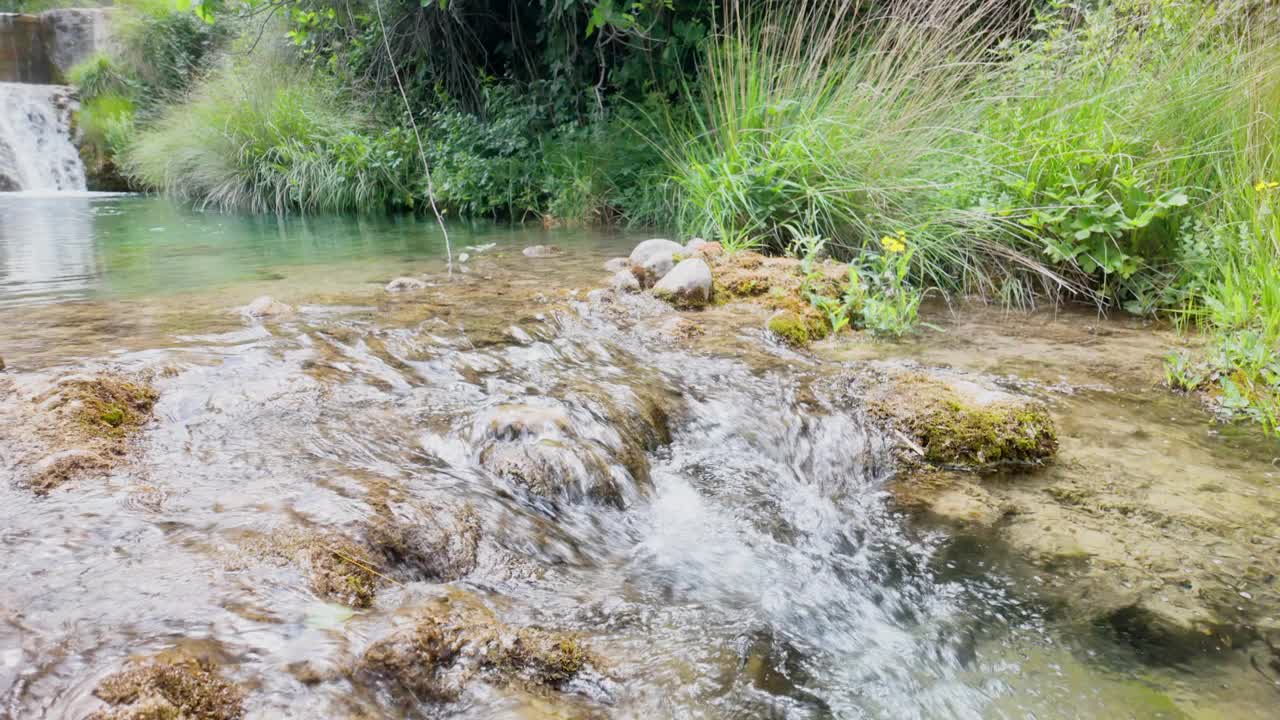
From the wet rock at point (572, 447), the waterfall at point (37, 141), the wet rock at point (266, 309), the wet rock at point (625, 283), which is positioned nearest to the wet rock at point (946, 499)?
the wet rock at point (572, 447)

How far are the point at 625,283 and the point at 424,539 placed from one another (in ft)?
7.71

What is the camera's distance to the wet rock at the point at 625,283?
3.75 metres

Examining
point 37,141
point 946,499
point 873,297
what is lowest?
point 946,499

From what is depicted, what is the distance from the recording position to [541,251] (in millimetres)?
5281

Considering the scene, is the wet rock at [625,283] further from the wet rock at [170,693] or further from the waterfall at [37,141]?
the waterfall at [37,141]

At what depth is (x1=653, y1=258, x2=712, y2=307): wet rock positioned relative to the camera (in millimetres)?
3537

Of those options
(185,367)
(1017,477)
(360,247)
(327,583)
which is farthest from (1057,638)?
(360,247)

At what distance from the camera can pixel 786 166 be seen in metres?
4.05

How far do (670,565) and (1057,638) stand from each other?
82cm

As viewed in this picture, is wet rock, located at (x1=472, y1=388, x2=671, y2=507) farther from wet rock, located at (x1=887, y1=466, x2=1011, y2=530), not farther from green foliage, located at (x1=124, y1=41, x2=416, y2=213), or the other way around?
green foliage, located at (x1=124, y1=41, x2=416, y2=213)

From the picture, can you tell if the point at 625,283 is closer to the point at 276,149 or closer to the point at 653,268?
the point at 653,268

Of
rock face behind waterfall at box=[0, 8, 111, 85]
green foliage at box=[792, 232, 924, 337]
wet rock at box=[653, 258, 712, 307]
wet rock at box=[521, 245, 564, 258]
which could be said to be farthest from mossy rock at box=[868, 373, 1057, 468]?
rock face behind waterfall at box=[0, 8, 111, 85]

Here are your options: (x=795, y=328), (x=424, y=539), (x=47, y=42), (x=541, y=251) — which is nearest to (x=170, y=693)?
(x=424, y=539)

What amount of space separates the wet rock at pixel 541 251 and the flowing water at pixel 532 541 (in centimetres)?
197
